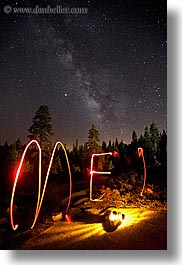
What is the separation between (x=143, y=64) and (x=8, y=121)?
32.3 inches

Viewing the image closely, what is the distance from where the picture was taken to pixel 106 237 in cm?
218

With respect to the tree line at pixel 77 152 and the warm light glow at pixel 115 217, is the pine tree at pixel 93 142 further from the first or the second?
the warm light glow at pixel 115 217

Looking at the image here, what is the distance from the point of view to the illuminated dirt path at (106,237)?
2.17 metres

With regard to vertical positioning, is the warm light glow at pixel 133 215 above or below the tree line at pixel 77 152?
below

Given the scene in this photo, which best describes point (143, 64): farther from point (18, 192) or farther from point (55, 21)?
point (18, 192)

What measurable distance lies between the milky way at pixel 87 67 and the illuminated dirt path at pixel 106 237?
1.57 feet

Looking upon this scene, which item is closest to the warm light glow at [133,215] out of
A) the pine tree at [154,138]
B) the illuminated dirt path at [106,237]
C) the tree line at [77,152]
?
the illuminated dirt path at [106,237]

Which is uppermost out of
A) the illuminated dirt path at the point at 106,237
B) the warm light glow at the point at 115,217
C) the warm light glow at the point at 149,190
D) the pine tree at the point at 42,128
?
the pine tree at the point at 42,128

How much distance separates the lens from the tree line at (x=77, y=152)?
2.19m

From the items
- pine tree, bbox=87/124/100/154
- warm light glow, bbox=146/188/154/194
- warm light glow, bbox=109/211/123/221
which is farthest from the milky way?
warm light glow, bbox=109/211/123/221

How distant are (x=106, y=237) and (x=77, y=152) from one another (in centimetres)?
48

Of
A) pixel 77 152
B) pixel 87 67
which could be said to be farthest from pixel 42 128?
pixel 87 67

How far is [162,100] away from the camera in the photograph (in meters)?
2.22

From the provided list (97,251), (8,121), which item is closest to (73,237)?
(97,251)
